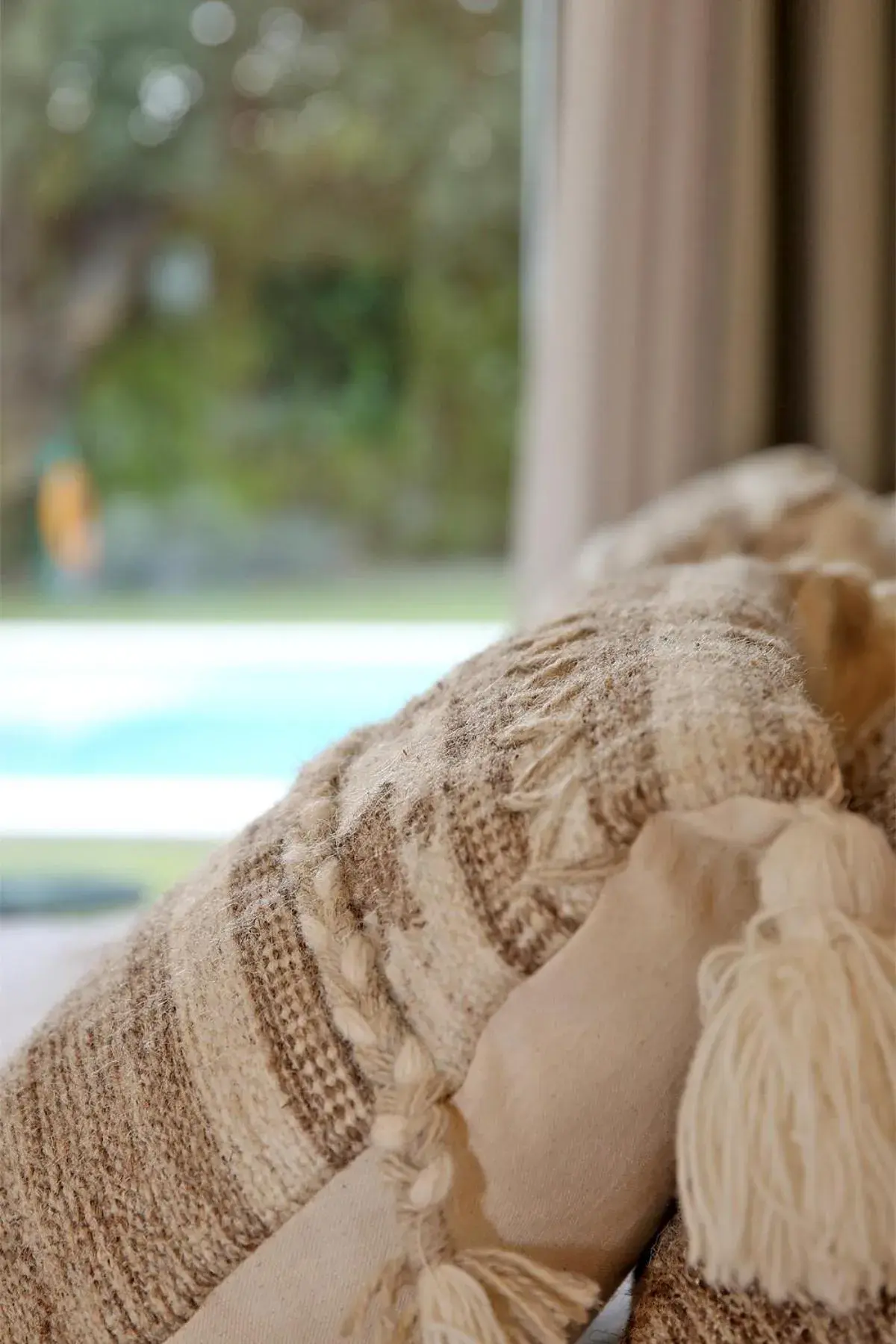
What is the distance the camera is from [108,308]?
12.9 feet

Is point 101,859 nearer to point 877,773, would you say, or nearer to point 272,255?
point 877,773

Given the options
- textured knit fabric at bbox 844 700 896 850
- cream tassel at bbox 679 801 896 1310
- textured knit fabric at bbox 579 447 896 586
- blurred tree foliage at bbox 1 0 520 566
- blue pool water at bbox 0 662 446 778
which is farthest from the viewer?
blurred tree foliage at bbox 1 0 520 566

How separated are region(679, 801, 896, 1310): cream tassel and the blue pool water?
285 centimetres

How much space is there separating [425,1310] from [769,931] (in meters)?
0.16

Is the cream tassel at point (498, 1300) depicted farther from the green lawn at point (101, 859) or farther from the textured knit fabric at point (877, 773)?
the green lawn at point (101, 859)

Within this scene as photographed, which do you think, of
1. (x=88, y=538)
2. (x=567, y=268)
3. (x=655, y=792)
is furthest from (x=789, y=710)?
(x=88, y=538)

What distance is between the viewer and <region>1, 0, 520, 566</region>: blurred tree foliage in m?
3.56

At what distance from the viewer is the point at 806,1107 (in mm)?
350

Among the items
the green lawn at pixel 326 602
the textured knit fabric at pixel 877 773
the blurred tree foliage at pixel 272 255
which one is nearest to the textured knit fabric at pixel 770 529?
the textured knit fabric at pixel 877 773

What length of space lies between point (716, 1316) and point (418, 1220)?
4.1 inches

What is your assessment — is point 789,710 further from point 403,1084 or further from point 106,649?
point 106,649

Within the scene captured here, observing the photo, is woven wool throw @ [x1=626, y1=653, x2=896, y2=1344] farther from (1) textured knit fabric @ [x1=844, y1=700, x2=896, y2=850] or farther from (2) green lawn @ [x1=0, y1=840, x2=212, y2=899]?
(2) green lawn @ [x1=0, y1=840, x2=212, y2=899]

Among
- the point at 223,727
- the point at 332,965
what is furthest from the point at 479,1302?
the point at 223,727

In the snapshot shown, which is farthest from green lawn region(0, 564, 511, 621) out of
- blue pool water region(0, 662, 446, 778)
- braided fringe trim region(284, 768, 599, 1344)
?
braided fringe trim region(284, 768, 599, 1344)
